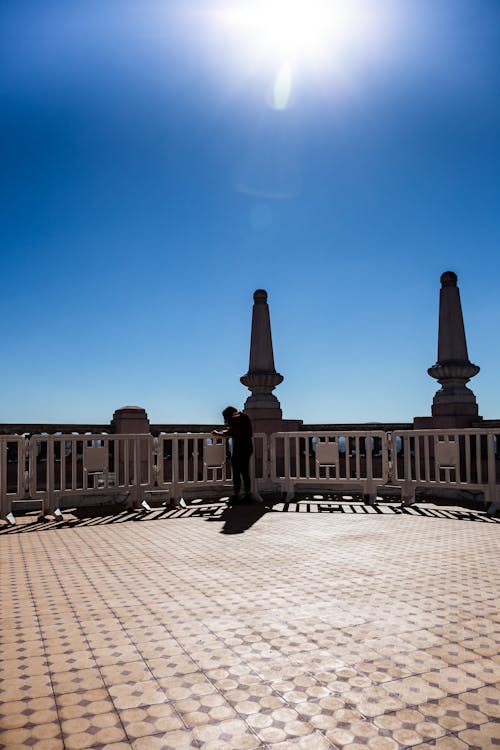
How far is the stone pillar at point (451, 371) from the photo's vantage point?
10094 mm

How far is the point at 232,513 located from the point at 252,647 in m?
5.35

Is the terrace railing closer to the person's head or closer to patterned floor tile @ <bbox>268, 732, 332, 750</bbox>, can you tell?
the person's head

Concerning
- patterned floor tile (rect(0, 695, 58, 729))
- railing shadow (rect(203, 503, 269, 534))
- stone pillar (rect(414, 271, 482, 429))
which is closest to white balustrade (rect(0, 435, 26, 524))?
railing shadow (rect(203, 503, 269, 534))

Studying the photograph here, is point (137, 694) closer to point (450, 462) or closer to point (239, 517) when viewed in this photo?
point (239, 517)

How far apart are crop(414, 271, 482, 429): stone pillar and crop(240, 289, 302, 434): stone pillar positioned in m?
2.82

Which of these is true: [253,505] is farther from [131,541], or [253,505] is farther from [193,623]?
[193,623]

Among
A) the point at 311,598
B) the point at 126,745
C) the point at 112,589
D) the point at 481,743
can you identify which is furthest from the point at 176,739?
the point at 112,589

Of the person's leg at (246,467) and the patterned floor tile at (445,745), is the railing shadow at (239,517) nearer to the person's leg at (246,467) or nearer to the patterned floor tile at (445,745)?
the person's leg at (246,467)

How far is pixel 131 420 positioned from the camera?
10273 millimetres

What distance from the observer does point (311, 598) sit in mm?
3535

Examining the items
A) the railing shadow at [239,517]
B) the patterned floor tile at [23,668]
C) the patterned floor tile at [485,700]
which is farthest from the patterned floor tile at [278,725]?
the railing shadow at [239,517]

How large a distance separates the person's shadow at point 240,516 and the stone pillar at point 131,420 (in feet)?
8.44

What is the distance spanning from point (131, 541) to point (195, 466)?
2.91 metres

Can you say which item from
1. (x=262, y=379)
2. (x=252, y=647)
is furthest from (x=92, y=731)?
(x=262, y=379)
